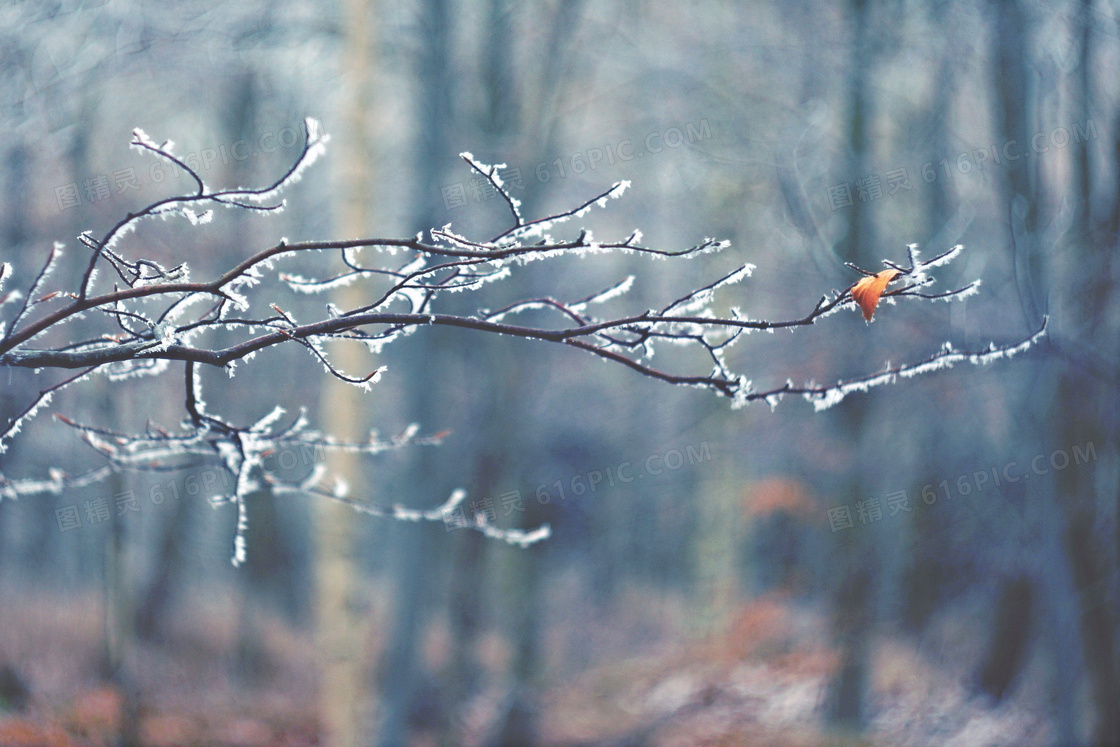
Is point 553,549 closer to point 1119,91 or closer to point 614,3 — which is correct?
point 614,3

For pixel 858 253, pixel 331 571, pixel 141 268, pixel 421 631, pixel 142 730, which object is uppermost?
pixel 858 253

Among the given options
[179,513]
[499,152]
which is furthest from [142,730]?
[499,152]

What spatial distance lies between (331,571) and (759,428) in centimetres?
391

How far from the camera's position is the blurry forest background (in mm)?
4172

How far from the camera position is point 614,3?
5.38m

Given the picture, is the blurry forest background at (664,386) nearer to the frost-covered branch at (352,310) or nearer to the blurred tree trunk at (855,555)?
the blurred tree trunk at (855,555)

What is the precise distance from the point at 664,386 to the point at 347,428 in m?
4.19
